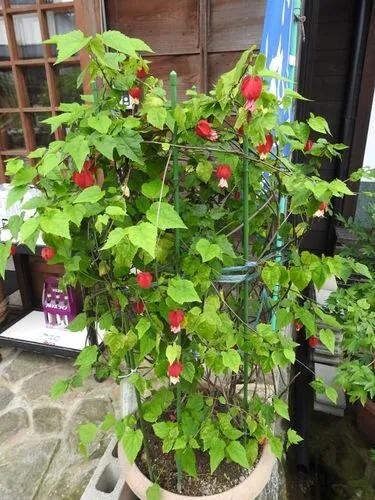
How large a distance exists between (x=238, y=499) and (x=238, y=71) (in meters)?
1.57

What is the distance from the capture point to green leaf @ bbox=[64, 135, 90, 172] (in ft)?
3.55

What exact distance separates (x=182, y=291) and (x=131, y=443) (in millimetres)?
724

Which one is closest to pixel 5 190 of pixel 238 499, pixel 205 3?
pixel 205 3

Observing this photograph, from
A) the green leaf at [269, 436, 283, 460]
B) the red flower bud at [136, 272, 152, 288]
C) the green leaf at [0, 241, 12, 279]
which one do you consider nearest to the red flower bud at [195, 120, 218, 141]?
the red flower bud at [136, 272, 152, 288]

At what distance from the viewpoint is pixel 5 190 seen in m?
3.19

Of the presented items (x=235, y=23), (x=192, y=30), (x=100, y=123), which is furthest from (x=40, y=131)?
(x=100, y=123)

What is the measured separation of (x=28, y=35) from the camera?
9.89 feet

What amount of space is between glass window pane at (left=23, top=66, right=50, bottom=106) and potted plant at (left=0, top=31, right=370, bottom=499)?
6.17 ft

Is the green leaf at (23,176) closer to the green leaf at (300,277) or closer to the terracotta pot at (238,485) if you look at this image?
the green leaf at (300,277)

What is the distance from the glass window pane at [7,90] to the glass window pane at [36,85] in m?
0.15

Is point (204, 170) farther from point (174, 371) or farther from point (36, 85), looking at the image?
point (36, 85)

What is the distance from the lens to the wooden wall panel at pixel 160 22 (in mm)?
2691

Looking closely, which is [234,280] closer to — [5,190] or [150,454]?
[150,454]

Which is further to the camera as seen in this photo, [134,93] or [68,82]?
[68,82]
